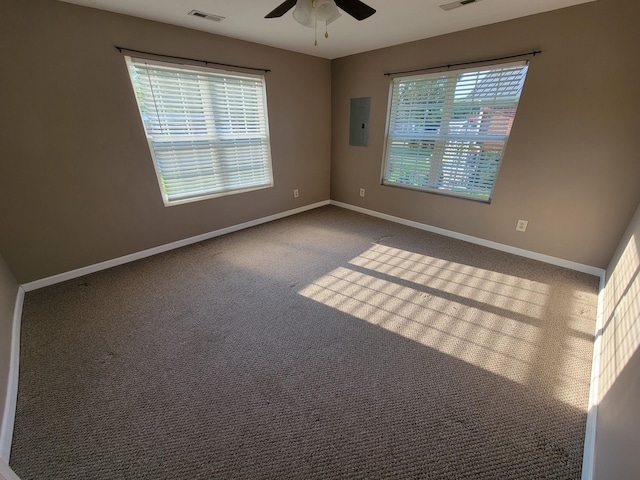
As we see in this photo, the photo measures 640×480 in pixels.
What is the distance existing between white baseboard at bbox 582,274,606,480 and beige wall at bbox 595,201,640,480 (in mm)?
40

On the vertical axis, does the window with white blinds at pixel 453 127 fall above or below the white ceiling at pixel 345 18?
below

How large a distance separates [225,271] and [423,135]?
2.80 m

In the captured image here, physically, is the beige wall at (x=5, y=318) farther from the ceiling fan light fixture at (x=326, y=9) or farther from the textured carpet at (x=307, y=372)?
the ceiling fan light fixture at (x=326, y=9)

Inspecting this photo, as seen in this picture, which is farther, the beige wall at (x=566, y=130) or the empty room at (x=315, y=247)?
the beige wall at (x=566, y=130)

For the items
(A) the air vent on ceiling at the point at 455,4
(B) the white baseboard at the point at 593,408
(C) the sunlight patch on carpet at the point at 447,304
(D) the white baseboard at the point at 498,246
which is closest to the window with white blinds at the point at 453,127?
(D) the white baseboard at the point at 498,246

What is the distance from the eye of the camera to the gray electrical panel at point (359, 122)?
11.9ft

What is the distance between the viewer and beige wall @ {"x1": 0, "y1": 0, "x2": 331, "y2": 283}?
6.41 feet

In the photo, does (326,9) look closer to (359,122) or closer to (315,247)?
(315,247)

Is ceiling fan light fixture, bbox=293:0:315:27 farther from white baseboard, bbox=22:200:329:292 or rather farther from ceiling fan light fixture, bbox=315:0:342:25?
white baseboard, bbox=22:200:329:292

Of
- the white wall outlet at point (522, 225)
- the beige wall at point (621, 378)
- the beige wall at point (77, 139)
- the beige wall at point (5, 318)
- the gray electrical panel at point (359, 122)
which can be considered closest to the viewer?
the beige wall at point (621, 378)

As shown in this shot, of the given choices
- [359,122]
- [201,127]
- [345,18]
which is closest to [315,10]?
[345,18]

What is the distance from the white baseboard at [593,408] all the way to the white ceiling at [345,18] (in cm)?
246

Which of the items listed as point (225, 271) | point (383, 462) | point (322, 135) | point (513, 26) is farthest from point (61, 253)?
point (513, 26)

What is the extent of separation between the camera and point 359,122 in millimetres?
3754
